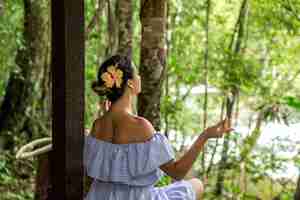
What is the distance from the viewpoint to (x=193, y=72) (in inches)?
226

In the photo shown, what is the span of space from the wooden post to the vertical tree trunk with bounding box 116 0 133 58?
1.28 m

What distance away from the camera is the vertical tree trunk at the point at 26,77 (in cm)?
518

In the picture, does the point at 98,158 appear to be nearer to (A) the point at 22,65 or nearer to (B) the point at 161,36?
(B) the point at 161,36

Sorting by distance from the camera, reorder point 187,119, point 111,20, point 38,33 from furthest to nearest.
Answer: point 187,119 → point 38,33 → point 111,20

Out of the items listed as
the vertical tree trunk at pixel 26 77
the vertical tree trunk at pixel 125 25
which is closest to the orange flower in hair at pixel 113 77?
the vertical tree trunk at pixel 125 25

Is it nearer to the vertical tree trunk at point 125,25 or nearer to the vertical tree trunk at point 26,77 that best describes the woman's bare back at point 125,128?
the vertical tree trunk at point 125,25

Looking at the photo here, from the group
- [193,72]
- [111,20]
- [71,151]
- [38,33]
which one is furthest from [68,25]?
[193,72]

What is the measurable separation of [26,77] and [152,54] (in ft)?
8.88

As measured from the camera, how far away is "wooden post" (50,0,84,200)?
83.1 inches

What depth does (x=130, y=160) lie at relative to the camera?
2.08m

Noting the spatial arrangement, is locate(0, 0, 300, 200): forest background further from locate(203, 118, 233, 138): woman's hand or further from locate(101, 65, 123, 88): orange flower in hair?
locate(101, 65, 123, 88): orange flower in hair

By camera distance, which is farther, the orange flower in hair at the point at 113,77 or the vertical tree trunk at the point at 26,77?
the vertical tree trunk at the point at 26,77

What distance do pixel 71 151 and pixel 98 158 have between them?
0.14m

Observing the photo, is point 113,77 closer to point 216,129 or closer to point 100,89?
point 100,89
